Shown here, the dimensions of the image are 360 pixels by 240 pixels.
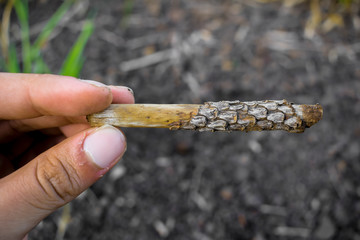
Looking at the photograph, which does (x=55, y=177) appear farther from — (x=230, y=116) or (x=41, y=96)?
(x=230, y=116)

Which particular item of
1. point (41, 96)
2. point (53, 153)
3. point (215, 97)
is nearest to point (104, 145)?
point (53, 153)

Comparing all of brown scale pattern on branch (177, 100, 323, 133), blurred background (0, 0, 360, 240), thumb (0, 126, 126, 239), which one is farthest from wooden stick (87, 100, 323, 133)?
blurred background (0, 0, 360, 240)

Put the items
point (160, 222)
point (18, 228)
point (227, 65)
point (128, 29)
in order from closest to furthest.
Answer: point (18, 228), point (160, 222), point (227, 65), point (128, 29)

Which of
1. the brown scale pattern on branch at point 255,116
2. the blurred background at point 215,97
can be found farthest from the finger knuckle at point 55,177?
the blurred background at point 215,97

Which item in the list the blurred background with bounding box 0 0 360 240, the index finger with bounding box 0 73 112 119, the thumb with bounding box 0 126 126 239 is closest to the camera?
the thumb with bounding box 0 126 126 239

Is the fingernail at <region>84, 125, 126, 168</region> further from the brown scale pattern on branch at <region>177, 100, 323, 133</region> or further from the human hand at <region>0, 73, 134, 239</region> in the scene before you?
the brown scale pattern on branch at <region>177, 100, 323, 133</region>

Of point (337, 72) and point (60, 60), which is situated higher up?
point (60, 60)

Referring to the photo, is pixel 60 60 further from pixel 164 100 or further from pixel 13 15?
pixel 164 100

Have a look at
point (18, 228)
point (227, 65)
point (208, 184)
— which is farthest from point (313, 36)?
point (18, 228)
